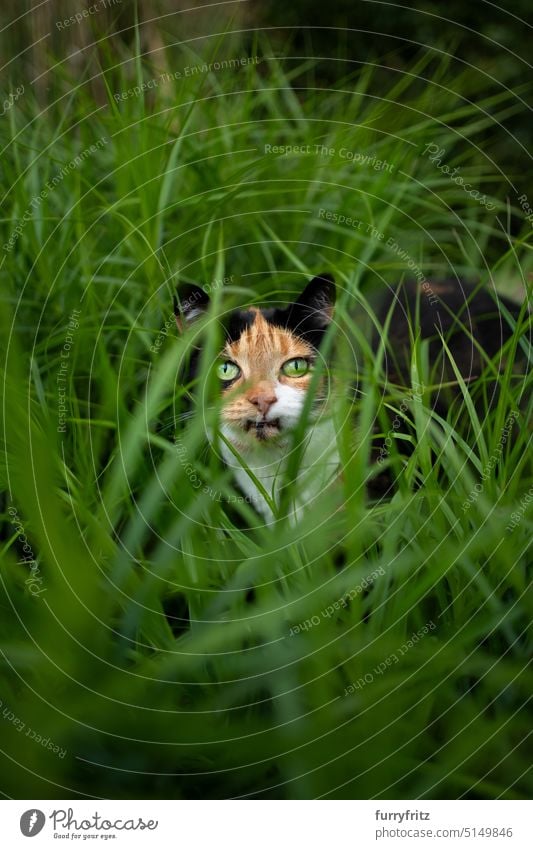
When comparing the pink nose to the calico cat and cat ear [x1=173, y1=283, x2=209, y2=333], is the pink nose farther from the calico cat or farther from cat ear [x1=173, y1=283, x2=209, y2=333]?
cat ear [x1=173, y1=283, x2=209, y2=333]

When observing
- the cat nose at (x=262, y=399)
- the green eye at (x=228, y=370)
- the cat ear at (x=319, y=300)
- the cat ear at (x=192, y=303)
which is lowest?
the cat nose at (x=262, y=399)

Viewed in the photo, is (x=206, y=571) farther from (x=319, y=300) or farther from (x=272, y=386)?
(x=319, y=300)

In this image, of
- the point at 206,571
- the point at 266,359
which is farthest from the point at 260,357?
the point at 206,571

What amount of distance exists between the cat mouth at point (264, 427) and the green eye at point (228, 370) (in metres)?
0.06

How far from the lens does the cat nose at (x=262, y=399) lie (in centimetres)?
82

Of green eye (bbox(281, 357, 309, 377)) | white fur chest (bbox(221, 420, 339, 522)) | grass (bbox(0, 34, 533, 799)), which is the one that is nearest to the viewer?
grass (bbox(0, 34, 533, 799))

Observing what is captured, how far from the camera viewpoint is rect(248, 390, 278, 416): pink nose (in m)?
0.82

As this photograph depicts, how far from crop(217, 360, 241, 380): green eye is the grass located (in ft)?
0.20

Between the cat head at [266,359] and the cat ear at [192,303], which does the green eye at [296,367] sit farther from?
the cat ear at [192,303]

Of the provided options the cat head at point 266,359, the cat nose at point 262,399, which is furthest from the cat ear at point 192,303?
the cat nose at point 262,399

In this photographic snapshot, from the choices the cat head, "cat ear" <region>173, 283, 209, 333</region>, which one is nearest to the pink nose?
the cat head

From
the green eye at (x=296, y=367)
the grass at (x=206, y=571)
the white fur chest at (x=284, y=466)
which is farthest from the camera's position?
the green eye at (x=296, y=367)

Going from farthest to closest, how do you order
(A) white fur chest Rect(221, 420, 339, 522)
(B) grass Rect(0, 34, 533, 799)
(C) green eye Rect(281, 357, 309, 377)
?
(C) green eye Rect(281, 357, 309, 377) → (A) white fur chest Rect(221, 420, 339, 522) → (B) grass Rect(0, 34, 533, 799)
